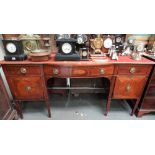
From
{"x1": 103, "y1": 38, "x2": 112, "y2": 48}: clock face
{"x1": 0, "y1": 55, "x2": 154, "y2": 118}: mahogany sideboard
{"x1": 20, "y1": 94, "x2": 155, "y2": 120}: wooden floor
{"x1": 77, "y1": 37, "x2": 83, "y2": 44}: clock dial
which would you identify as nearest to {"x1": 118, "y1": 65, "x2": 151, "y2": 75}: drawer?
{"x1": 0, "y1": 55, "x2": 154, "y2": 118}: mahogany sideboard

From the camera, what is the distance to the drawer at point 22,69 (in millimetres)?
1141

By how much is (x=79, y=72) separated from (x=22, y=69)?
1.81 ft

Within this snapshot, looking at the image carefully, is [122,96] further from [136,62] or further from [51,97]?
[51,97]

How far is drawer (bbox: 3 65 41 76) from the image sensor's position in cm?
114

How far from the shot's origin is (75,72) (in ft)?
3.89

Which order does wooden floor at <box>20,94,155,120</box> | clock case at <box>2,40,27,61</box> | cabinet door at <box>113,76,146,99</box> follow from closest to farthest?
clock case at <box>2,40,27,61</box> → cabinet door at <box>113,76,146,99</box> → wooden floor at <box>20,94,155,120</box>

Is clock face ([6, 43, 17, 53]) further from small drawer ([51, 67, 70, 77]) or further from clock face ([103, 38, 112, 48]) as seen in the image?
clock face ([103, 38, 112, 48])

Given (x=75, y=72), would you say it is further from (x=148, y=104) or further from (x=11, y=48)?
(x=148, y=104)

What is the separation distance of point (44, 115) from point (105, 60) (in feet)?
3.27

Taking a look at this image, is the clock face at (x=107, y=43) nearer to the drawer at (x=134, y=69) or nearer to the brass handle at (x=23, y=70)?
the drawer at (x=134, y=69)

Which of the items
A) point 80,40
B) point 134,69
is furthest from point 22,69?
point 134,69

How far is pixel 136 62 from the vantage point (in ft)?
3.68

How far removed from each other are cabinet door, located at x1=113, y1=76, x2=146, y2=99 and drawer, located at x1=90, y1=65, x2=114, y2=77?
125mm
